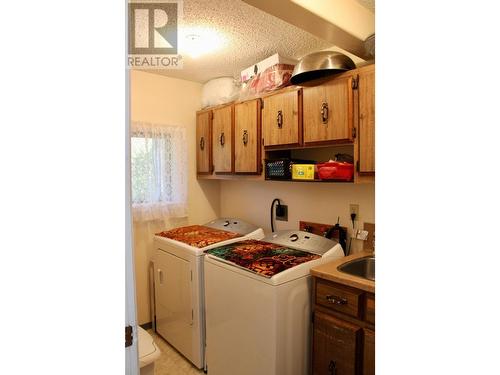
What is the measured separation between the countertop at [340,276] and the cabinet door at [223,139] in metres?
1.23

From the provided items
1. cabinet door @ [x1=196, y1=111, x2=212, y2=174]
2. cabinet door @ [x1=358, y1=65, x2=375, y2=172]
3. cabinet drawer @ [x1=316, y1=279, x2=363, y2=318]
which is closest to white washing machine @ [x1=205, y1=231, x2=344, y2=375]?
cabinet drawer @ [x1=316, y1=279, x2=363, y2=318]

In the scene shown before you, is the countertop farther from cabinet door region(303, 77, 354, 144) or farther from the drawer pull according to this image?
the drawer pull

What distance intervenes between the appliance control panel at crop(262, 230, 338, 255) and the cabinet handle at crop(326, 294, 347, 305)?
40 cm

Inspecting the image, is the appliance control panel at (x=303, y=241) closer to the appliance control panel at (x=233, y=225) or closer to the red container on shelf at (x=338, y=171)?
the appliance control panel at (x=233, y=225)

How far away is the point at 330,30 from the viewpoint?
1666 millimetres

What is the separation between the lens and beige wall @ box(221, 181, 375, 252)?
222cm

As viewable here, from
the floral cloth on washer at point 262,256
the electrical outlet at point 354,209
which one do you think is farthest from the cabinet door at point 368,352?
the electrical outlet at point 354,209

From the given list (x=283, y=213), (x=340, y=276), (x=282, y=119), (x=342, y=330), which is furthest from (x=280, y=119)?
(x=342, y=330)

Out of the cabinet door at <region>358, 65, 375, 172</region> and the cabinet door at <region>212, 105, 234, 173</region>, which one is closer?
the cabinet door at <region>358, 65, 375, 172</region>

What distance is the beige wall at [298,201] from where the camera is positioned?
2223mm
